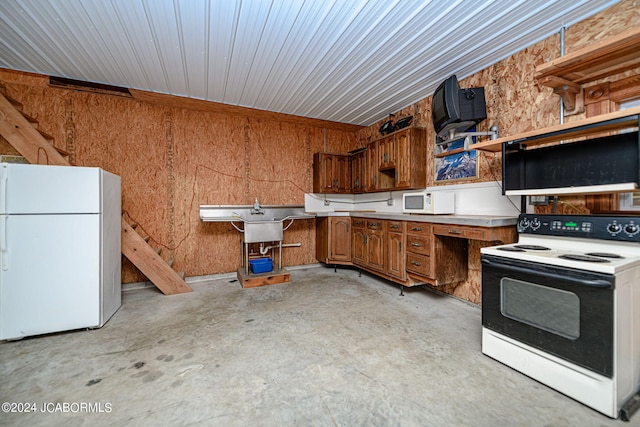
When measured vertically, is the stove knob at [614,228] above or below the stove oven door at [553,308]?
above

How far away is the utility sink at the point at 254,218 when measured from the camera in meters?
3.79

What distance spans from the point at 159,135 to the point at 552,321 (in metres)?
4.92

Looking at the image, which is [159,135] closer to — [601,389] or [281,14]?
[281,14]

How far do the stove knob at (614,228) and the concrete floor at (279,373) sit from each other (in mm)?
1065

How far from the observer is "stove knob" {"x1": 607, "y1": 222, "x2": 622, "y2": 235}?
1.63 meters

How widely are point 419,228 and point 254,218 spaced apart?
2480 millimetres

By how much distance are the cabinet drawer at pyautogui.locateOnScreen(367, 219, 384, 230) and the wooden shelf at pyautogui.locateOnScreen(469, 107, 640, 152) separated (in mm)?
1569

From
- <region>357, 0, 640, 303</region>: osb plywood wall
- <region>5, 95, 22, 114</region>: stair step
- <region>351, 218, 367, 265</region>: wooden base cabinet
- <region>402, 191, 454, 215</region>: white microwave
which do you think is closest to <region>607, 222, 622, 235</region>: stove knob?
<region>357, 0, 640, 303</region>: osb plywood wall

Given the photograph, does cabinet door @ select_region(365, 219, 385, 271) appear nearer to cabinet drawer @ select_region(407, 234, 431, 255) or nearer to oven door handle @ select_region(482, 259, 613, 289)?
cabinet drawer @ select_region(407, 234, 431, 255)

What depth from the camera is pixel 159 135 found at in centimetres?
384

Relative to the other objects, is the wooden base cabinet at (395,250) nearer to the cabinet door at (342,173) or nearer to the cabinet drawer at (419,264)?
the cabinet drawer at (419,264)

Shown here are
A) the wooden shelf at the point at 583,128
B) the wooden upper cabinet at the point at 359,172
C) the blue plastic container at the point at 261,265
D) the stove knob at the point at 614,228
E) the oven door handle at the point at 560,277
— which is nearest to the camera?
the oven door handle at the point at 560,277

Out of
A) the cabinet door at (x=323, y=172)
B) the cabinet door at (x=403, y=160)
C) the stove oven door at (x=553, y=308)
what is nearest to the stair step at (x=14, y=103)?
the cabinet door at (x=323, y=172)

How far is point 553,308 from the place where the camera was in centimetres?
160
